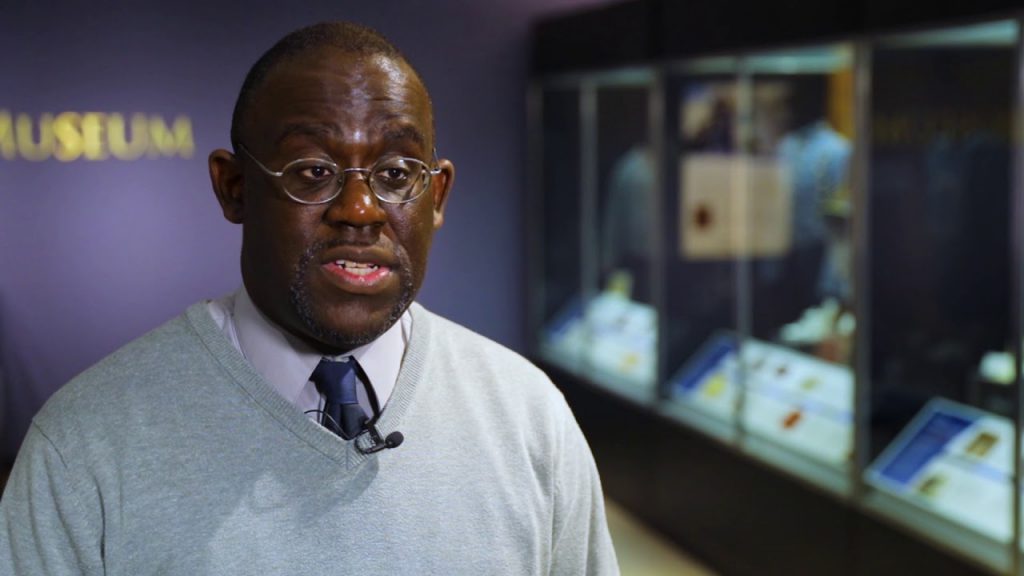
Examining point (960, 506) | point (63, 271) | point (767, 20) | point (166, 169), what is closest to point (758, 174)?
point (767, 20)

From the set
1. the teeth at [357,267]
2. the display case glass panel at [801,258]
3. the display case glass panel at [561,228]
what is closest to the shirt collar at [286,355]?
the teeth at [357,267]

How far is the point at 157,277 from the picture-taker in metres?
6.45

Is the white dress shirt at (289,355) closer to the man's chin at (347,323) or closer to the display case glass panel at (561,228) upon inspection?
the man's chin at (347,323)

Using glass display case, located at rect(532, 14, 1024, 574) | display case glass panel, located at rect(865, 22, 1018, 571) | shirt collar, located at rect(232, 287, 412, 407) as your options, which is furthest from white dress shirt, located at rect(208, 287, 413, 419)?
display case glass panel, located at rect(865, 22, 1018, 571)

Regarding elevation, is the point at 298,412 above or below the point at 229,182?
below

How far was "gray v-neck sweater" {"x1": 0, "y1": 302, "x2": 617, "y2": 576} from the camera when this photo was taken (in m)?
1.26

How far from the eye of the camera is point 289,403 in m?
1.34

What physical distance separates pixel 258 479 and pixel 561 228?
577cm

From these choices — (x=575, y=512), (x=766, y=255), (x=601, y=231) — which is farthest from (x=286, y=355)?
(x=601, y=231)

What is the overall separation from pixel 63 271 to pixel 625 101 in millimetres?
2871

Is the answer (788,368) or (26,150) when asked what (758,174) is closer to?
(788,368)

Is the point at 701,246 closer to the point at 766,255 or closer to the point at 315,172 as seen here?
the point at 766,255

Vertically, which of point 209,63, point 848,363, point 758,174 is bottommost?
point 848,363

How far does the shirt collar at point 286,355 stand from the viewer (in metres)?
1.37
